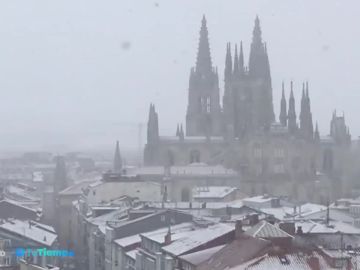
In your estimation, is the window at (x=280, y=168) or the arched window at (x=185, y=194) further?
the window at (x=280, y=168)

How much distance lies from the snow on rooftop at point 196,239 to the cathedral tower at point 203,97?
62.0 meters

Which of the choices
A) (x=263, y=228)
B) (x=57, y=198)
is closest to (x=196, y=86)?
(x=57, y=198)

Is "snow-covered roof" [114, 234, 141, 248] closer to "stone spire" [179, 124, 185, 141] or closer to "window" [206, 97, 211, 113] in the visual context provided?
"stone spire" [179, 124, 185, 141]

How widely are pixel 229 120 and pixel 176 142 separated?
27.6ft

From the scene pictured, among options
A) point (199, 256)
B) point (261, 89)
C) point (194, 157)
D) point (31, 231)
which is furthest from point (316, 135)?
point (199, 256)

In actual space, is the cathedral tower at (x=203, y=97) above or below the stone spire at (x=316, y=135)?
above

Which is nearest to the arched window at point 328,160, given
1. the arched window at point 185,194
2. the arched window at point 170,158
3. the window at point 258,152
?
the window at point 258,152

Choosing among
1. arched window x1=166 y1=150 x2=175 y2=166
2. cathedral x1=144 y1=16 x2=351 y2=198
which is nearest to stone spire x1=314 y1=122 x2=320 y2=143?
cathedral x1=144 y1=16 x2=351 y2=198

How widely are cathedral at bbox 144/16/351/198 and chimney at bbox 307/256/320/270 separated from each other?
56.6 m

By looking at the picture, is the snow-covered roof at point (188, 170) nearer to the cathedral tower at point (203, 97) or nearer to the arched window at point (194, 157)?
the arched window at point (194, 157)

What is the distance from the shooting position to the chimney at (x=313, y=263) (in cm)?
3056

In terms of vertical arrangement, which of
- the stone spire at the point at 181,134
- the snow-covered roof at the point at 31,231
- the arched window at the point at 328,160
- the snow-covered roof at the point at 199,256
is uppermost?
the stone spire at the point at 181,134

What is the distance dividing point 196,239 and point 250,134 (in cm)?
5508

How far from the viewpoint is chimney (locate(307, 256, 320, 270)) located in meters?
30.6
